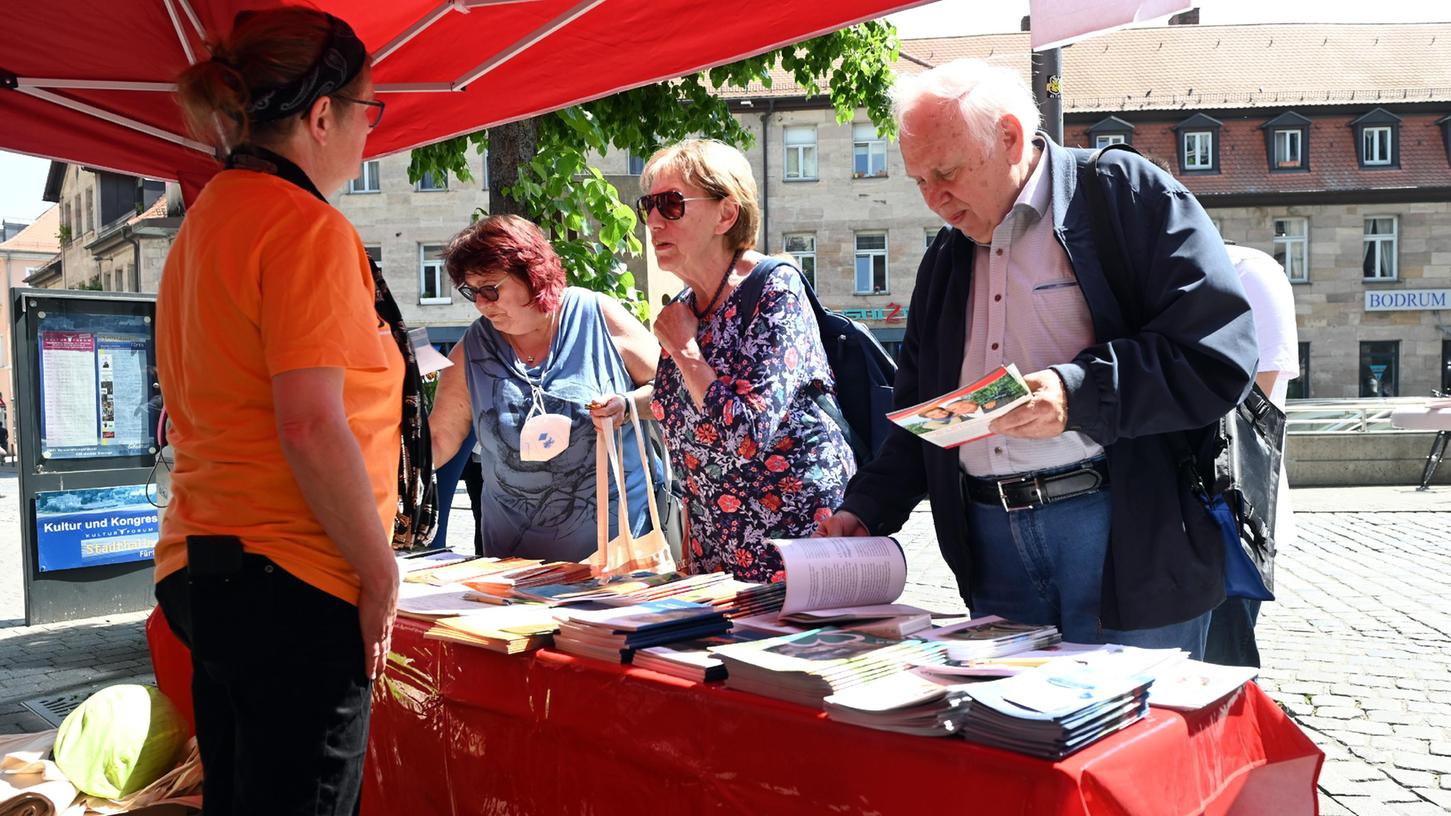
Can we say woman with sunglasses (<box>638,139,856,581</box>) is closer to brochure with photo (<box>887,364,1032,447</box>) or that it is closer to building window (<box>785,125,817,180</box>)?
brochure with photo (<box>887,364,1032,447</box>)

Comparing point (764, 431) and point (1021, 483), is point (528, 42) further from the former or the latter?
point (1021, 483)

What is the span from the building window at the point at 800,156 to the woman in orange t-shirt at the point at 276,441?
1165 inches

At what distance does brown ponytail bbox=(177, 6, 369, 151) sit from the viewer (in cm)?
180

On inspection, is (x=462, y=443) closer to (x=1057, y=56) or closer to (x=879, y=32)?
(x=1057, y=56)

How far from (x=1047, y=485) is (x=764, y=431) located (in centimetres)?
74

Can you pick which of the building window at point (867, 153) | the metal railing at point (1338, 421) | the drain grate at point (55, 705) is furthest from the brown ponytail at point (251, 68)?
the building window at point (867, 153)

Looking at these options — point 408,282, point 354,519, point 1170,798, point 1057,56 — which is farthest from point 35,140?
point 408,282

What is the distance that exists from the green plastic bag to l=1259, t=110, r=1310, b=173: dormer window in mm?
35654

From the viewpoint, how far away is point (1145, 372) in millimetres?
1914

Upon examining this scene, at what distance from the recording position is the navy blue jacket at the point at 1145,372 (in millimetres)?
1928

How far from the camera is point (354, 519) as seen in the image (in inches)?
69.2

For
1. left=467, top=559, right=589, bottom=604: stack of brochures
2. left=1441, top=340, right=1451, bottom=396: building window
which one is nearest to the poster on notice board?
left=467, top=559, right=589, bottom=604: stack of brochures

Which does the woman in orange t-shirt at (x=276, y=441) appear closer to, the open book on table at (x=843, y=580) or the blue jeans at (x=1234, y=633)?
the open book on table at (x=843, y=580)

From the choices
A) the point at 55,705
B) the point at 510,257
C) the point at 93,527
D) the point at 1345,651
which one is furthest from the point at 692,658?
the point at 93,527
